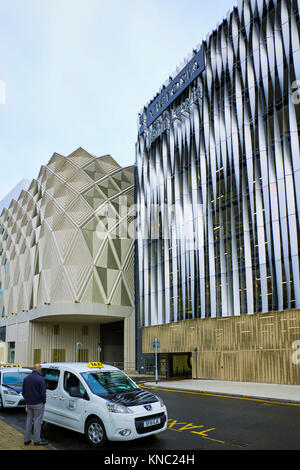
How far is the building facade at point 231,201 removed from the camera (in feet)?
85.0

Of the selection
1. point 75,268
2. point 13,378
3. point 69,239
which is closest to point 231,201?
point 13,378

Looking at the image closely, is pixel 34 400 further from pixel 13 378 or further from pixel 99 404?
pixel 13 378

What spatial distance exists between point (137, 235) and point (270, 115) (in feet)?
66.5

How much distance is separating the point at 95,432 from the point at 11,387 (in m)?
A: 6.61

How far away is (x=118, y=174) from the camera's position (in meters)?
50.8

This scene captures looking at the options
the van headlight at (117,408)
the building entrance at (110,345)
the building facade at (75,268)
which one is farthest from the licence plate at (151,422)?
the building entrance at (110,345)

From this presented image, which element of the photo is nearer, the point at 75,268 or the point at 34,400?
the point at 34,400

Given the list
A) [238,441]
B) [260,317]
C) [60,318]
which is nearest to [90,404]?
[238,441]

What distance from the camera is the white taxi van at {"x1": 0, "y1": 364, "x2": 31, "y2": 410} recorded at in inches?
550

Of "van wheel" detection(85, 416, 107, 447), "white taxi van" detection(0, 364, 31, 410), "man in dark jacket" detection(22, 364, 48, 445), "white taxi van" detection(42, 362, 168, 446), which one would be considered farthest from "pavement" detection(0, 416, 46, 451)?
"white taxi van" detection(0, 364, 31, 410)

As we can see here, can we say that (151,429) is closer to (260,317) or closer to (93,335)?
(260,317)

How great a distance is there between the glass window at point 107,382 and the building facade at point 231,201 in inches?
649

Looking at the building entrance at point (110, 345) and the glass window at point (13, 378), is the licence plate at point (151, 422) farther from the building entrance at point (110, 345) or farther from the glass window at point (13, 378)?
the building entrance at point (110, 345)

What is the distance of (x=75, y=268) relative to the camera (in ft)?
148
